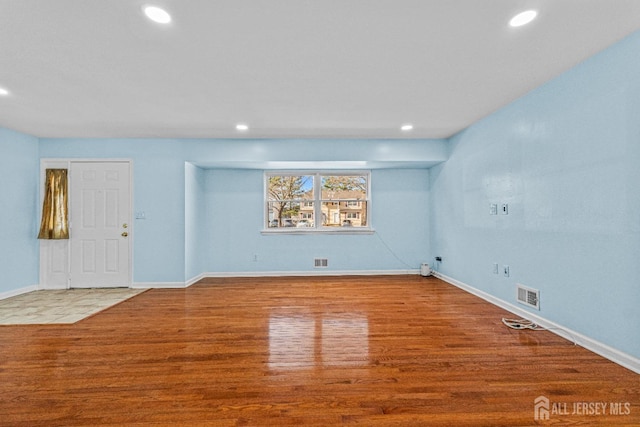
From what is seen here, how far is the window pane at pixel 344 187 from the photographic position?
5875 mm

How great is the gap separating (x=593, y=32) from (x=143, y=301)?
213 inches

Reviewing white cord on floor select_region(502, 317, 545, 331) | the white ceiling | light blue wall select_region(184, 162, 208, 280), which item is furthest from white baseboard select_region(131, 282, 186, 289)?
white cord on floor select_region(502, 317, 545, 331)

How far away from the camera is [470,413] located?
5.59ft

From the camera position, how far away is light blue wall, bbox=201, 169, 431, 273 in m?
5.62

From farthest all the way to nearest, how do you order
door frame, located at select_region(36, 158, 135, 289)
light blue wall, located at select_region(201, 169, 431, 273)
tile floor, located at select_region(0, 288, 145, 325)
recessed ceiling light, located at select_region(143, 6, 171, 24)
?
light blue wall, located at select_region(201, 169, 431, 273) → door frame, located at select_region(36, 158, 135, 289) → tile floor, located at select_region(0, 288, 145, 325) → recessed ceiling light, located at select_region(143, 6, 171, 24)

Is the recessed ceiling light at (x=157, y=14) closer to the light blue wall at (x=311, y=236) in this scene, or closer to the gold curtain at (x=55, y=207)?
the light blue wall at (x=311, y=236)

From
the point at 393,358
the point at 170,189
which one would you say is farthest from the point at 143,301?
the point at 393,358

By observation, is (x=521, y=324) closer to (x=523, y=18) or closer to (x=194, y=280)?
(x=523, y=18)

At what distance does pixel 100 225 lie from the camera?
4.78 metres

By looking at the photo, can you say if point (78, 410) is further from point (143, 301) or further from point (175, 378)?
point (143, 301)

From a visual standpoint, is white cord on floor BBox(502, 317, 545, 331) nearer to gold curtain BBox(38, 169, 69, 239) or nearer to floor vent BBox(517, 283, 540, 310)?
floor vent BBox(517, 283, 540, 310)

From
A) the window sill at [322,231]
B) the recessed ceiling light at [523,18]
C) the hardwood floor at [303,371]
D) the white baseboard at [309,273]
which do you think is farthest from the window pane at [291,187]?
the recessed ceiling light at [523,18]

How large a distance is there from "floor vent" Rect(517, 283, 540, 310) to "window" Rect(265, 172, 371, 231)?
287 centimetres

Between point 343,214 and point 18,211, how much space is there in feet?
17.1
